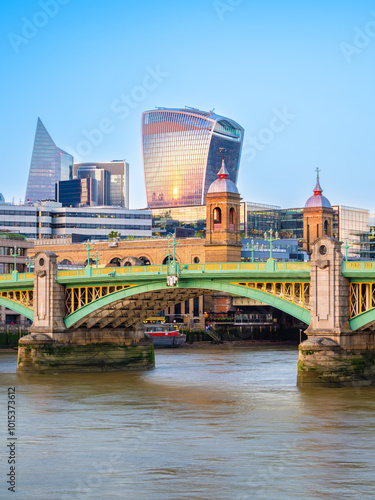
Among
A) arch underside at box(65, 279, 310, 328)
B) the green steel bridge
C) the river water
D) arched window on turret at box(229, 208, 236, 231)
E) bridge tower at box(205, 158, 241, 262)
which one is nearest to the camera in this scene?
the river water

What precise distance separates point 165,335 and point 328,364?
221 ft

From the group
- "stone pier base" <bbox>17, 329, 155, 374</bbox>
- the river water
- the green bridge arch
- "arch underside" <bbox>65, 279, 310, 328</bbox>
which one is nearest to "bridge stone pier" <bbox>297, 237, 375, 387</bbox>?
the river water

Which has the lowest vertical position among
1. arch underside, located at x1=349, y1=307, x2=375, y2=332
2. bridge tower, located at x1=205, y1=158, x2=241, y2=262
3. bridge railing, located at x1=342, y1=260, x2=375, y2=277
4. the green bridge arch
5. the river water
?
the river water

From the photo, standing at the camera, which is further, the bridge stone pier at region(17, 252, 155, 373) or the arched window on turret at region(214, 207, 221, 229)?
the arched window on turret at region(214, 207, 221, 229)

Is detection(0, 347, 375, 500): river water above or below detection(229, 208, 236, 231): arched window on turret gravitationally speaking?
below

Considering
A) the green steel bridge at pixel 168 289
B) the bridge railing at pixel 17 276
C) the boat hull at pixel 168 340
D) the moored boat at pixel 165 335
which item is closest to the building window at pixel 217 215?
the moored boat at pixel 165 335

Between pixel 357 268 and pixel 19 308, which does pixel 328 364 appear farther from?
pixel 19 308

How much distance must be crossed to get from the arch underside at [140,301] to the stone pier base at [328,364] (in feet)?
15.6

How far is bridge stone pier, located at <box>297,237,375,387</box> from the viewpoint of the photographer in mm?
67375

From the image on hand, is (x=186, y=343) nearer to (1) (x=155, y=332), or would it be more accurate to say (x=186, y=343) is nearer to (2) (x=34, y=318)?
(1) (x=155, y=332)

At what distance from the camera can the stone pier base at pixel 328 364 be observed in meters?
67.1

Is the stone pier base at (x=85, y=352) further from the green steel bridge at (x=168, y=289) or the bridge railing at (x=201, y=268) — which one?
the bridge railing at (x=201, y=268)

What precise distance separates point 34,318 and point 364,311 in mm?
33126

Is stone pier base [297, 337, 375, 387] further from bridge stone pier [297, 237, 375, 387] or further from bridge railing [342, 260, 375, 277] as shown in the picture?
bridge railing [342, 260, 375, 277]
